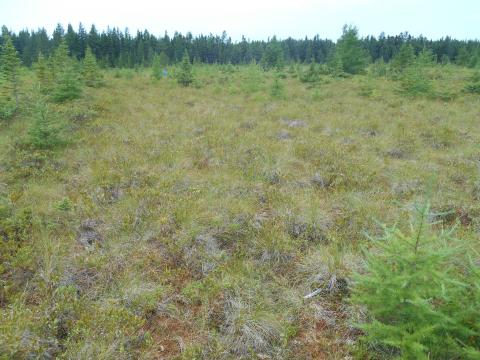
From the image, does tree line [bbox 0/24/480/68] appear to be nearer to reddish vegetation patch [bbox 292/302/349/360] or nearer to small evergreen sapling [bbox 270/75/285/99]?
small evergreen sapling [bbox 270/75/285/99]

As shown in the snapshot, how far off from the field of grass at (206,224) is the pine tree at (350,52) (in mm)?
16722

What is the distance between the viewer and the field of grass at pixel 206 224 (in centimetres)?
404

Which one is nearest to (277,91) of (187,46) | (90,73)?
(90,73)

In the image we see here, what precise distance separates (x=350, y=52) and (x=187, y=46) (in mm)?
60481

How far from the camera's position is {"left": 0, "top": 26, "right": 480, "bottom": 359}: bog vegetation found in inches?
141

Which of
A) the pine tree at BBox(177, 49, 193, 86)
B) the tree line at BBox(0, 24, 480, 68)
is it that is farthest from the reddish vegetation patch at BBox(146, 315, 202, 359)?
the tree line at BBox(0, 24, 480, 68)

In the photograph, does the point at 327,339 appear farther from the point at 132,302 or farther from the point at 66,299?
the point at 66,299

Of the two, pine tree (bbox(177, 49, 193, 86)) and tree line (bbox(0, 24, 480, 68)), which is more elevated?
tree line (bbox(0, 24, 480, 68))

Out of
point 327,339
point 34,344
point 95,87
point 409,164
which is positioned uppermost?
point 95,87

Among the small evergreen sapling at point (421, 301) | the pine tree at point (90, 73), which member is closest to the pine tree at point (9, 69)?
the pine tree at point (90, 73)

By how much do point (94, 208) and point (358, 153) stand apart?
783cm

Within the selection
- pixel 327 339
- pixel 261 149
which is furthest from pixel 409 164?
pixel 327 339

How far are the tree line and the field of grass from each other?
47.5m

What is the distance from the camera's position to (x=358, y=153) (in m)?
10.2
